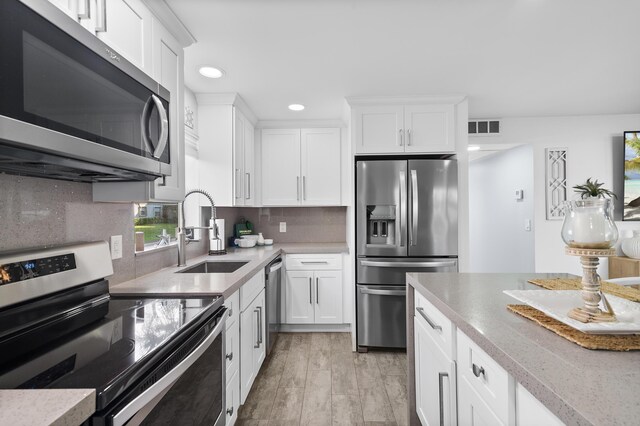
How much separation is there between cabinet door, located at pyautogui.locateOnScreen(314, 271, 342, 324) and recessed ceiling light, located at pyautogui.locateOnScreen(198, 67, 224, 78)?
2012mm

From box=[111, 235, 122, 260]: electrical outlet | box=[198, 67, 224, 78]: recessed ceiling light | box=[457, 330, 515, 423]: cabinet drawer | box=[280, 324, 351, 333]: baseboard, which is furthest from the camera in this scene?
box=[280, 324, 351, 333]: baseboard

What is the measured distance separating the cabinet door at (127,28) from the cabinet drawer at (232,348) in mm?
1370

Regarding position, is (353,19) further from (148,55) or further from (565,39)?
(565,39)

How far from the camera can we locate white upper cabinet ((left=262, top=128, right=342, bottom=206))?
3572mm

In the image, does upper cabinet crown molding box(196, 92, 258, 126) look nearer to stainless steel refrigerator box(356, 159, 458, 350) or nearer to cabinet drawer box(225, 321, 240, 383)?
stainless steel refrigerator box(356, 159, 458, 350)

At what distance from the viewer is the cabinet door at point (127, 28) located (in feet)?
3.79

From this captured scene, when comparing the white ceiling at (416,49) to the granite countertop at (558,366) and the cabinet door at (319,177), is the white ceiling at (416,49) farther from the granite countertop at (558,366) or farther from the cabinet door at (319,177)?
the granite countertop at (558,366)

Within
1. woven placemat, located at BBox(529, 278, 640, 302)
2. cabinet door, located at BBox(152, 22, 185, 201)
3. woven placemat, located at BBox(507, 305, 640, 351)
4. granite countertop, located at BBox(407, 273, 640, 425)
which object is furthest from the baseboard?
woven placemat, located at BBox(507, 305, 640, 351)

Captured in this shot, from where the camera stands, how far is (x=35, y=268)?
40.9 inches

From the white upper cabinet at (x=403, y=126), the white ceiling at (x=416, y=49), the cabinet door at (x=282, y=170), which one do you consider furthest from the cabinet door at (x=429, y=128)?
the cabinet door at (x=282, y=170)

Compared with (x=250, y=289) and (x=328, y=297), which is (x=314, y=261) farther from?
(x=250, y=289)

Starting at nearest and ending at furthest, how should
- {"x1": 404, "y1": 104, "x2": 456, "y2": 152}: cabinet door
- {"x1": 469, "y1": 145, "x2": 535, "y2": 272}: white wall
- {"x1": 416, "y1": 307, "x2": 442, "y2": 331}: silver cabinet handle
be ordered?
{"x1": 416, "y1": 307, "x2": 442, "y2": 331}: silver cabinet handle, {"x1": 404, "y1": 104, "x2": 456, "y2": 152}: cabinet door, {"x1": 469, "y1": 145, "x2": 535, "y2": 272}: white wall

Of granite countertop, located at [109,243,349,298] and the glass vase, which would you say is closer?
the glass vase

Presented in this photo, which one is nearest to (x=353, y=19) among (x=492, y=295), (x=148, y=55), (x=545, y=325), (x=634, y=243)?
(x=148, y=55)
